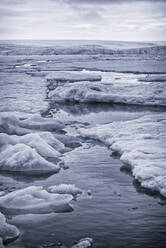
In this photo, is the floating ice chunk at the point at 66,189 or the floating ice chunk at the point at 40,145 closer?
the floating ice chunk at the point at 66,189

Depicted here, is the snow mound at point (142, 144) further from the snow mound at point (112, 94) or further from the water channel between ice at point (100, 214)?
the snow mound at point (112, 94)

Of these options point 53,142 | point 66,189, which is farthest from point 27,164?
point 53,142

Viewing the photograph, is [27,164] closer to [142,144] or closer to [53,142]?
[53,142]

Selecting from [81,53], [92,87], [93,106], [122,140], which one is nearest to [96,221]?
[122,140]

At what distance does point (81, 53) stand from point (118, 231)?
60.5 m

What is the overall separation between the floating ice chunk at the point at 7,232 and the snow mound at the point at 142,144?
92.9 inches

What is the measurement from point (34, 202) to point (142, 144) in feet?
11.3

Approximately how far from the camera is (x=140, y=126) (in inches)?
363

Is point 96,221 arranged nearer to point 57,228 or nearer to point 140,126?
point 57,228

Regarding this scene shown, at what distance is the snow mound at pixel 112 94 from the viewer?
14312mm

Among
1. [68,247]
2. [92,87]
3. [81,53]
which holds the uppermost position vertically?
[81,53]

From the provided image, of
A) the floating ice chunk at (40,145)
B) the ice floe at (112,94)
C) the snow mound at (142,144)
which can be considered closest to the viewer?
the snow mound at (142,144)

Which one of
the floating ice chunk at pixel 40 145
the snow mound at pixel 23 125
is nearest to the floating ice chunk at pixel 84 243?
the floating ice chunk at pixel 40 145

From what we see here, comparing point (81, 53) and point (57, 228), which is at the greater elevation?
point (81, 53)
